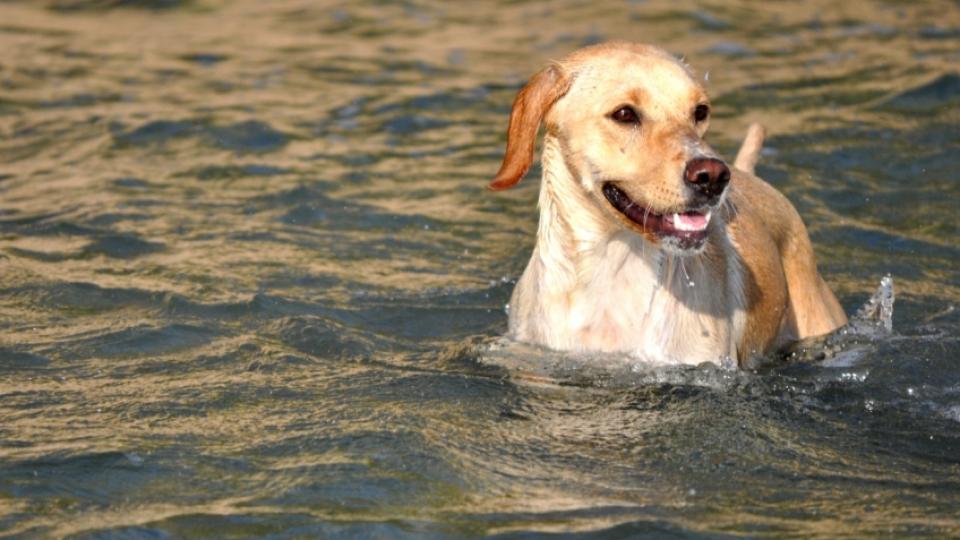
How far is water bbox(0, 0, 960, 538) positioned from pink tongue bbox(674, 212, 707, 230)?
0.81 metres

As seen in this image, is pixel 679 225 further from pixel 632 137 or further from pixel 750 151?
pixel 750 151

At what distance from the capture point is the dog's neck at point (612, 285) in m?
6.87

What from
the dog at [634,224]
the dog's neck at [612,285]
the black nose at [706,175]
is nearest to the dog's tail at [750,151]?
the dog at [634,224]

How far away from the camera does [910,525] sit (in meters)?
5.39

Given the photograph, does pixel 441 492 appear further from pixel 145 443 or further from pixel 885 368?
pixel 885 368

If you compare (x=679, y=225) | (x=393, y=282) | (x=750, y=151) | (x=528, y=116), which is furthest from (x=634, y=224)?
(x=393, y=282)

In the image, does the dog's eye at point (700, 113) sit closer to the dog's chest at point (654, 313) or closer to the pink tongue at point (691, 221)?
the pink tongue at point (691, 221)

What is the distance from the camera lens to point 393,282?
909cm

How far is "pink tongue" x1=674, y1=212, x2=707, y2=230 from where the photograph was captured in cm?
642

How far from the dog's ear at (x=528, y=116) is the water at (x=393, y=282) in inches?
36.3

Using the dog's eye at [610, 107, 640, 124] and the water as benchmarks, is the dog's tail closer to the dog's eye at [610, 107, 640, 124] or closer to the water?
the water

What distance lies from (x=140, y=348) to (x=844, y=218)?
5.01 metres

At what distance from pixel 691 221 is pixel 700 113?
1.91 ft

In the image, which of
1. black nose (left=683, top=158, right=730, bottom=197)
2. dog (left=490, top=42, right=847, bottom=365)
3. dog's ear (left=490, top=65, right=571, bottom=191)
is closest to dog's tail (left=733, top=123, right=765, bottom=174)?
dog (left=490, top=42, right=847, bottom=365)
